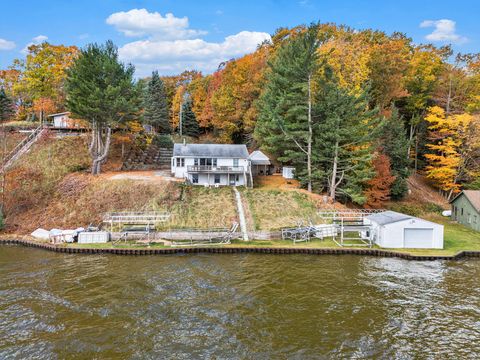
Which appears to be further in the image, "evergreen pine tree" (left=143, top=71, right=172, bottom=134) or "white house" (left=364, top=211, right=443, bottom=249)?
"evergreen pine tree" (left=143, top=71, right=172, bottom=134)

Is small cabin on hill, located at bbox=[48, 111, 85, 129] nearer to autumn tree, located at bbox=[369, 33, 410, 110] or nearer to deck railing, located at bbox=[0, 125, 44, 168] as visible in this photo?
deck railing, located at bbox=[0, 125, 44, 168]

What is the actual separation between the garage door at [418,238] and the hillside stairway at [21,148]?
4192 centimetres

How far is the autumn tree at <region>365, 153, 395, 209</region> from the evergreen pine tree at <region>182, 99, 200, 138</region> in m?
39.3

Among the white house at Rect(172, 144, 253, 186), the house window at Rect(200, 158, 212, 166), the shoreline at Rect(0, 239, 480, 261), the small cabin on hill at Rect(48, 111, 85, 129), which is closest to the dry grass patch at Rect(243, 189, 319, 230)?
the white house at Rect(172, 144, 253, 186)

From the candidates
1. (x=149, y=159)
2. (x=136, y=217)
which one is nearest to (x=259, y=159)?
(x=149, y=159)

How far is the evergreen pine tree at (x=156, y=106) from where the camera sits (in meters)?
68.3

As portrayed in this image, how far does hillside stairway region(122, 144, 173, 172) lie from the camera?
4960cm

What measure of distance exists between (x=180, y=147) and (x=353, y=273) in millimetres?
28377

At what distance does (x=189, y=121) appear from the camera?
7069 cm

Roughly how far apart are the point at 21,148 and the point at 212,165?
1002 inches

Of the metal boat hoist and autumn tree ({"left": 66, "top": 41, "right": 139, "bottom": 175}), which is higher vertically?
autumn tree ({"left": 66, "top": 41, "right": 139, "bottom": 175})

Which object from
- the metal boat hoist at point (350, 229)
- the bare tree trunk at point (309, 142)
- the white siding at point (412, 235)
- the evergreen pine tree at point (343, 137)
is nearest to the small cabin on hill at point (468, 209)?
the white siding at point (412, 235)

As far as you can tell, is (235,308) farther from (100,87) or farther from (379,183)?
(100,87)

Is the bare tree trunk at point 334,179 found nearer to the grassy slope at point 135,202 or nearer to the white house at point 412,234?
the grassy slope at point 135,202
